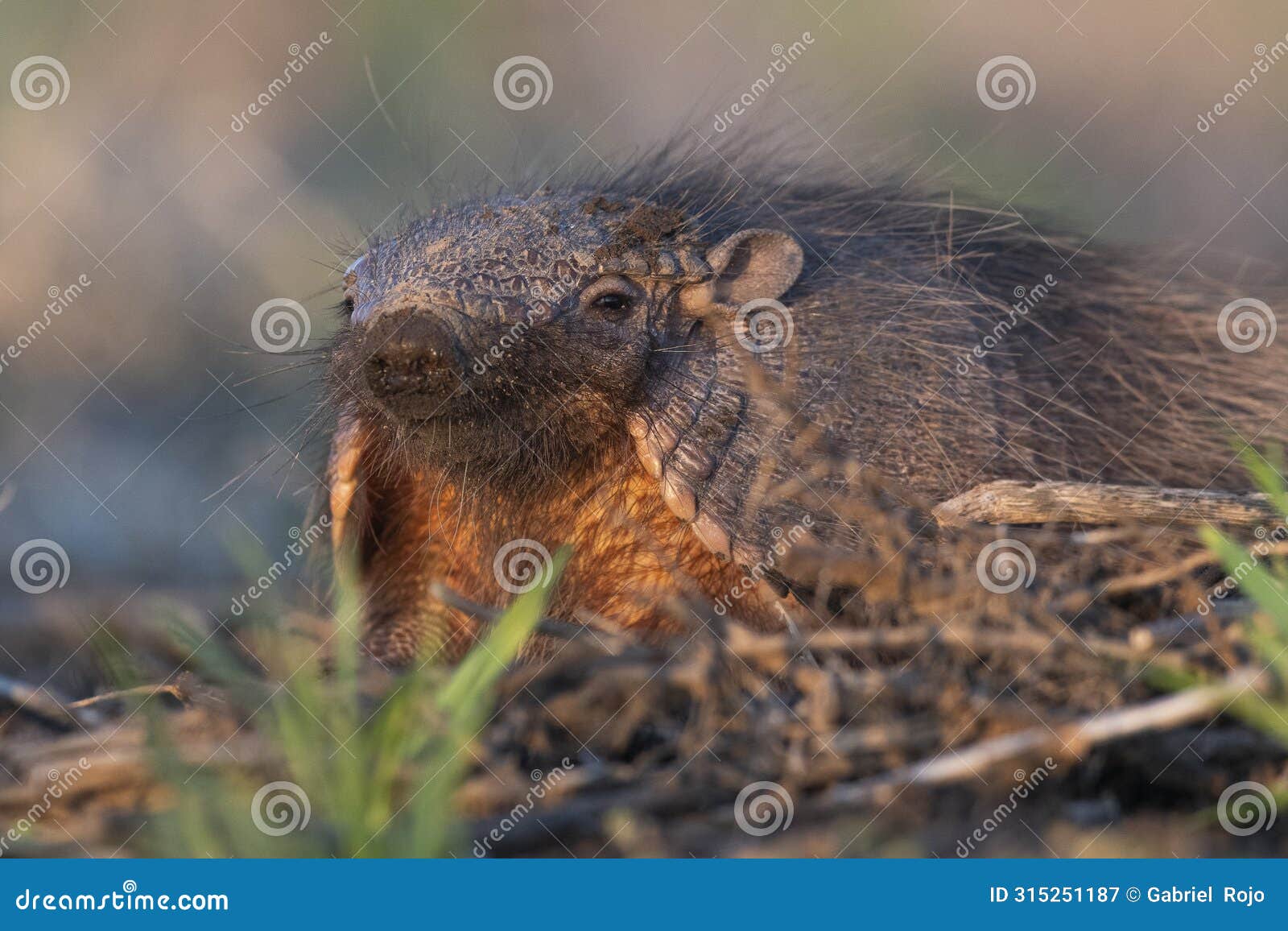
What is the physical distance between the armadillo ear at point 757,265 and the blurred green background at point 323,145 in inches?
62.1

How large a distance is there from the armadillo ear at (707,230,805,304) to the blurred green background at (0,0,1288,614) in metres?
1.58

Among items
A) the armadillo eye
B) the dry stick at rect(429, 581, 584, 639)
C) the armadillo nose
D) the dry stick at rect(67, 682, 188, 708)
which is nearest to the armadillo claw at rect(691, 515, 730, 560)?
the dry stick at rect(429, 581, 584, 639)

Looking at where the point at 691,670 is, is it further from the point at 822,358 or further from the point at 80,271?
the point at 80,271

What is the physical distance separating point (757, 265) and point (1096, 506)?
4.79 ft

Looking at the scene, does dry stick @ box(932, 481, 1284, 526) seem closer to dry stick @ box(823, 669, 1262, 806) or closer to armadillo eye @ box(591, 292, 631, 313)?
dry stick @ box(823, 669, 1262, 806)

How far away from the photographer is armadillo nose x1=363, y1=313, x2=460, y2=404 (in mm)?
4176

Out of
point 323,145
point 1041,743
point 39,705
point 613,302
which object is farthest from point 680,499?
point 323,145

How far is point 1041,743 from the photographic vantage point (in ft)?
9.78

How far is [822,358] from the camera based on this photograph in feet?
15.0

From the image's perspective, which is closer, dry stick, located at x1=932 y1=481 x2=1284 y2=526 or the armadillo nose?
dry stick, located at x1=932 y1=481 x2=1284 y2=526

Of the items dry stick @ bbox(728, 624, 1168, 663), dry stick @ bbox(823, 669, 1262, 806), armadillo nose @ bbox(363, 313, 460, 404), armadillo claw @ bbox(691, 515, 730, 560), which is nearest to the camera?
dry stick @ bbox(823, 669, 1262, 806)

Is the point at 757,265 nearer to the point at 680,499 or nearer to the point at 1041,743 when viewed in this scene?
the point at 680,499

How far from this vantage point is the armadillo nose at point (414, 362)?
4176 mm

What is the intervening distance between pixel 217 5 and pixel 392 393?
6.64 meters
